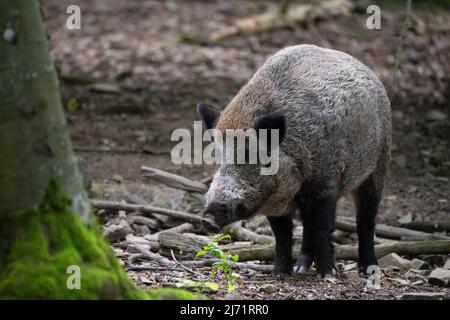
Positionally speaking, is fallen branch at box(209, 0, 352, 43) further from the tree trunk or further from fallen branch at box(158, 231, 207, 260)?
the tree trunk

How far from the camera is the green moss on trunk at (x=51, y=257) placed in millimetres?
4340

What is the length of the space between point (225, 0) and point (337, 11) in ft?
10.3

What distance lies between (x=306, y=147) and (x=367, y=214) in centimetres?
127

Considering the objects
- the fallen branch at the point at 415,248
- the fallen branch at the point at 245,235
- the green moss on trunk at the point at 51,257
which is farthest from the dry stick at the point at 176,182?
the green moss on trunk at the point at 51,257

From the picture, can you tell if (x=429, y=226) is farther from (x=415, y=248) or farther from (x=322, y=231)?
(x=322, y=231)

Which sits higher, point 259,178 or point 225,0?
point 225,0

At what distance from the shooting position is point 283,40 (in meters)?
16.6

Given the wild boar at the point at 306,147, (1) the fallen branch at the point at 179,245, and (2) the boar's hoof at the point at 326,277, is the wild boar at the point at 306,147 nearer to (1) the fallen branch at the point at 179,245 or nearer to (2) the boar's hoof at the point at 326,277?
(2) the boar's hoof at the point at 326,277

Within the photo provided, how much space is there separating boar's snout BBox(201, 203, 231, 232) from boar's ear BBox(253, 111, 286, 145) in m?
0.72

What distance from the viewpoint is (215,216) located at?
6121mm

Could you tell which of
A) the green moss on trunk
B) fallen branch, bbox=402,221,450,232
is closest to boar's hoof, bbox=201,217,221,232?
the green moss on trunk
